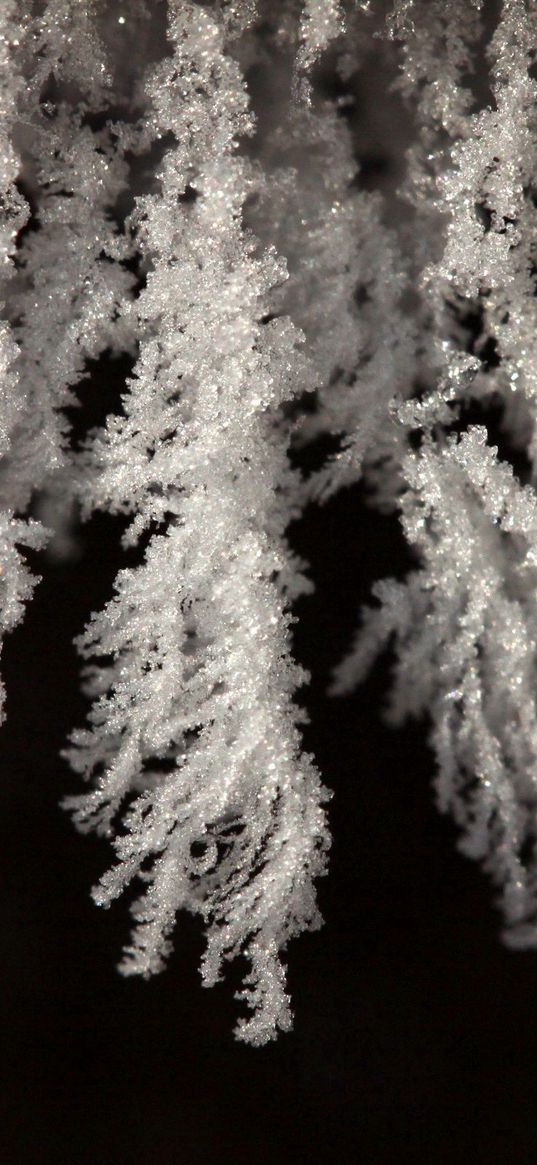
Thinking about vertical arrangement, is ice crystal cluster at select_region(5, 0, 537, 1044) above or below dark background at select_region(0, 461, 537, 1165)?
above

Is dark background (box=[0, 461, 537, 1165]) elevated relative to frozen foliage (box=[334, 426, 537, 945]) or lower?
lower

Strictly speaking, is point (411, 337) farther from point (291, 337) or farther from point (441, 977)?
point (441, 977)

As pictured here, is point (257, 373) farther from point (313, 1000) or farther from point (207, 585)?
point (313, 1000)

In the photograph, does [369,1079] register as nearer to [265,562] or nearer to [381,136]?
[265,562]

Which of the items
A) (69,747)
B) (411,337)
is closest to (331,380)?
(411,337)

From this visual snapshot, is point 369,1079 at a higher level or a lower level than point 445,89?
lower
